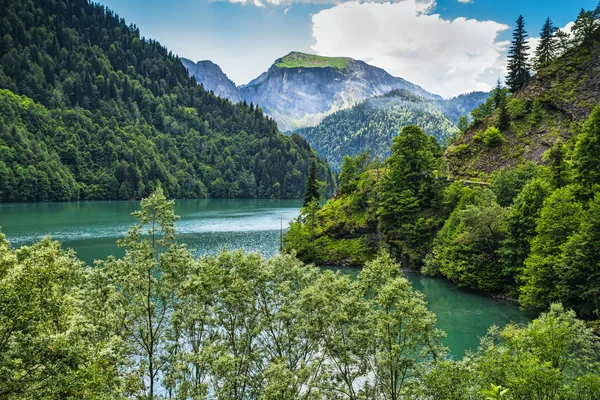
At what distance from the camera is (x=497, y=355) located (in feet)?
59.3

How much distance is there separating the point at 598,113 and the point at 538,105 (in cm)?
3732

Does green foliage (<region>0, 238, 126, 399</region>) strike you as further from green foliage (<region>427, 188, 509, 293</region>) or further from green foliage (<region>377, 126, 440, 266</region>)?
green foliage (<region>377, 126, 440, 266</region>)

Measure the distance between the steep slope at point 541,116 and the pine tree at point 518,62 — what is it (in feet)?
21.4

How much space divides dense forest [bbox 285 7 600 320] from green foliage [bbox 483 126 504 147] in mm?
182

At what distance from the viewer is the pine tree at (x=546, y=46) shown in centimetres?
8496

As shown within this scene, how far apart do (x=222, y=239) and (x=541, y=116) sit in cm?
6621

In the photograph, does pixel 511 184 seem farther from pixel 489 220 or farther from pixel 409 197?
pixel 409 197

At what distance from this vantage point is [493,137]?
237 ft

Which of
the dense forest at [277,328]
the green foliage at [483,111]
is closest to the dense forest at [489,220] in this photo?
the green foliage at [483,111]

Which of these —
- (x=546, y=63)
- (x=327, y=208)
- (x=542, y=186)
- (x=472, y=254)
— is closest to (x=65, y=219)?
(x=327, y=208)

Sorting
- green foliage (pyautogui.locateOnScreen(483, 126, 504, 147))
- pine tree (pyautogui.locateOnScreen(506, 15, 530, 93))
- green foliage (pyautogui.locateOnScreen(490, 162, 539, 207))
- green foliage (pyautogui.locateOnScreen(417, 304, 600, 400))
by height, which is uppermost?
pine tree (pyautogui.locateOnScreen(506, 15, 530, 93))

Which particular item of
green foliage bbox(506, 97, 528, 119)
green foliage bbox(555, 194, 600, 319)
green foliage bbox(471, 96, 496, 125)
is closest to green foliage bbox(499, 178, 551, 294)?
green foliage bbox(555, 194, 600, 319)

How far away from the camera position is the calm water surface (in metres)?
39.5

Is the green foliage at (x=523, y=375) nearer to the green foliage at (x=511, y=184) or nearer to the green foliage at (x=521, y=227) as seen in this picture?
the green foliage at (x=521, y=227)
